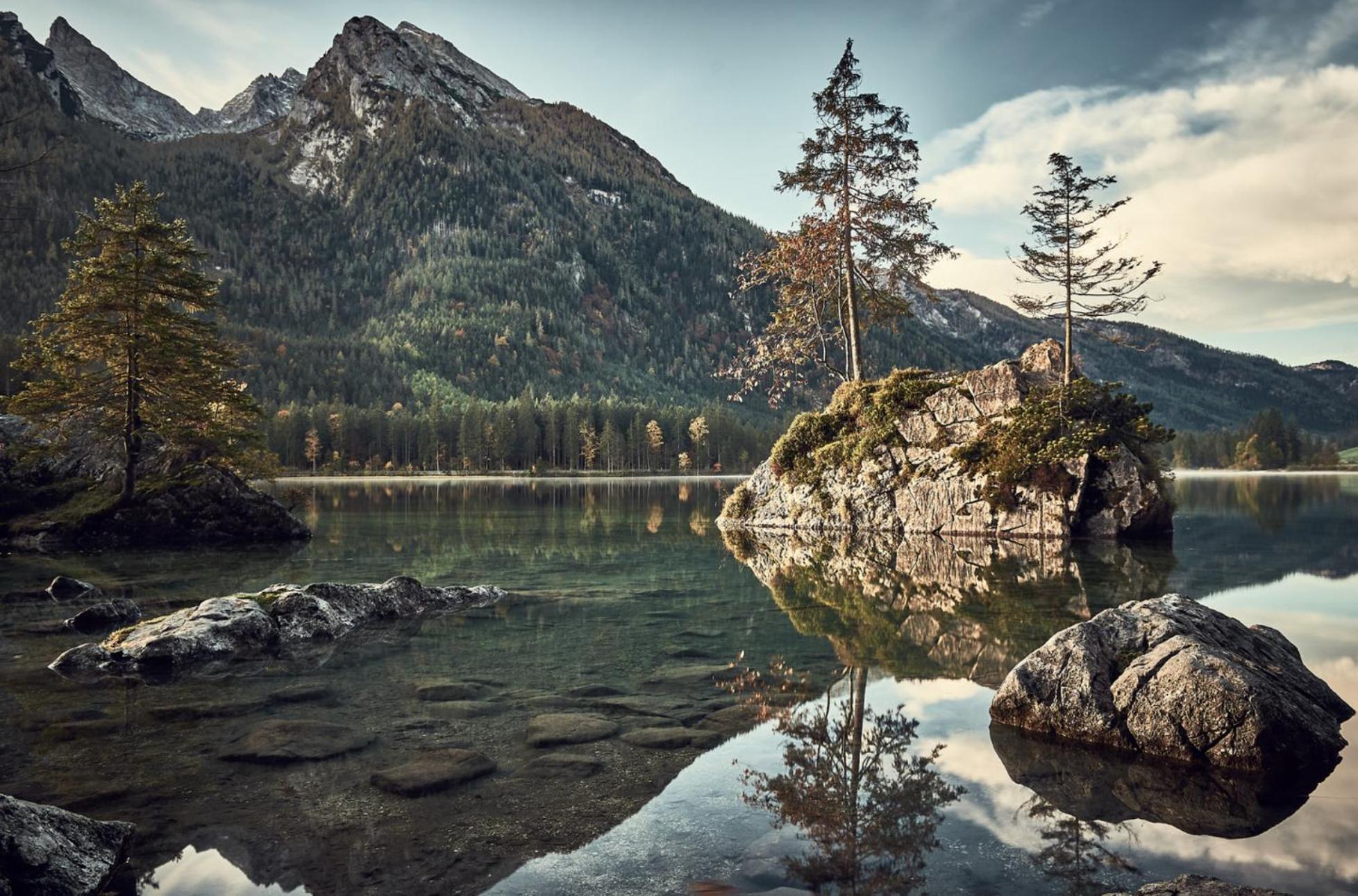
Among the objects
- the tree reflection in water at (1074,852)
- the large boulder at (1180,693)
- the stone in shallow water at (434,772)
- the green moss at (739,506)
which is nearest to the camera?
the tree reflection in water at (1074,852)

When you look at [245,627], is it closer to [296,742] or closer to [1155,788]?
[296,742]

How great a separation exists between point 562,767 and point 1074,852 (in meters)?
4.43

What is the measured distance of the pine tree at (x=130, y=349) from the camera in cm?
2819

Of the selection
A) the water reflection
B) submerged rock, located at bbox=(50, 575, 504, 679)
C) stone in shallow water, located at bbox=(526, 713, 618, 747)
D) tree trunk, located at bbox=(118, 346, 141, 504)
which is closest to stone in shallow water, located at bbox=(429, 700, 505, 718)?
stone in shallow water, located at bbox=(526, 713, 618, 747)

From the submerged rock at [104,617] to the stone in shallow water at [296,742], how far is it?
7964 millimetres

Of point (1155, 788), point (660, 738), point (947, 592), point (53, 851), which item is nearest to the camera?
point (53, 851)

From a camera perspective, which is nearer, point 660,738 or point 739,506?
point 660,738

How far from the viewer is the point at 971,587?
1822 cm

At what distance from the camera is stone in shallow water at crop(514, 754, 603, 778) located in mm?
7211

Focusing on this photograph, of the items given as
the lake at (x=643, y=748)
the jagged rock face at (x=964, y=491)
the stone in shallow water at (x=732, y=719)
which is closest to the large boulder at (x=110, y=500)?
the lake at (x=643, y=748)

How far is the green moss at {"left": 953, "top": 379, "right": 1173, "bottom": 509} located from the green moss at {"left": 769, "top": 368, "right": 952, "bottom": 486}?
11.5ft

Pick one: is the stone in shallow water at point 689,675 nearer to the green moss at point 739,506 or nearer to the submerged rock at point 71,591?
the submerged rock at point 71,591

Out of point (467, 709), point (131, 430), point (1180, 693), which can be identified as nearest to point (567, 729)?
point (467, 709)

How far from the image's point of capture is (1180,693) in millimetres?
7879
